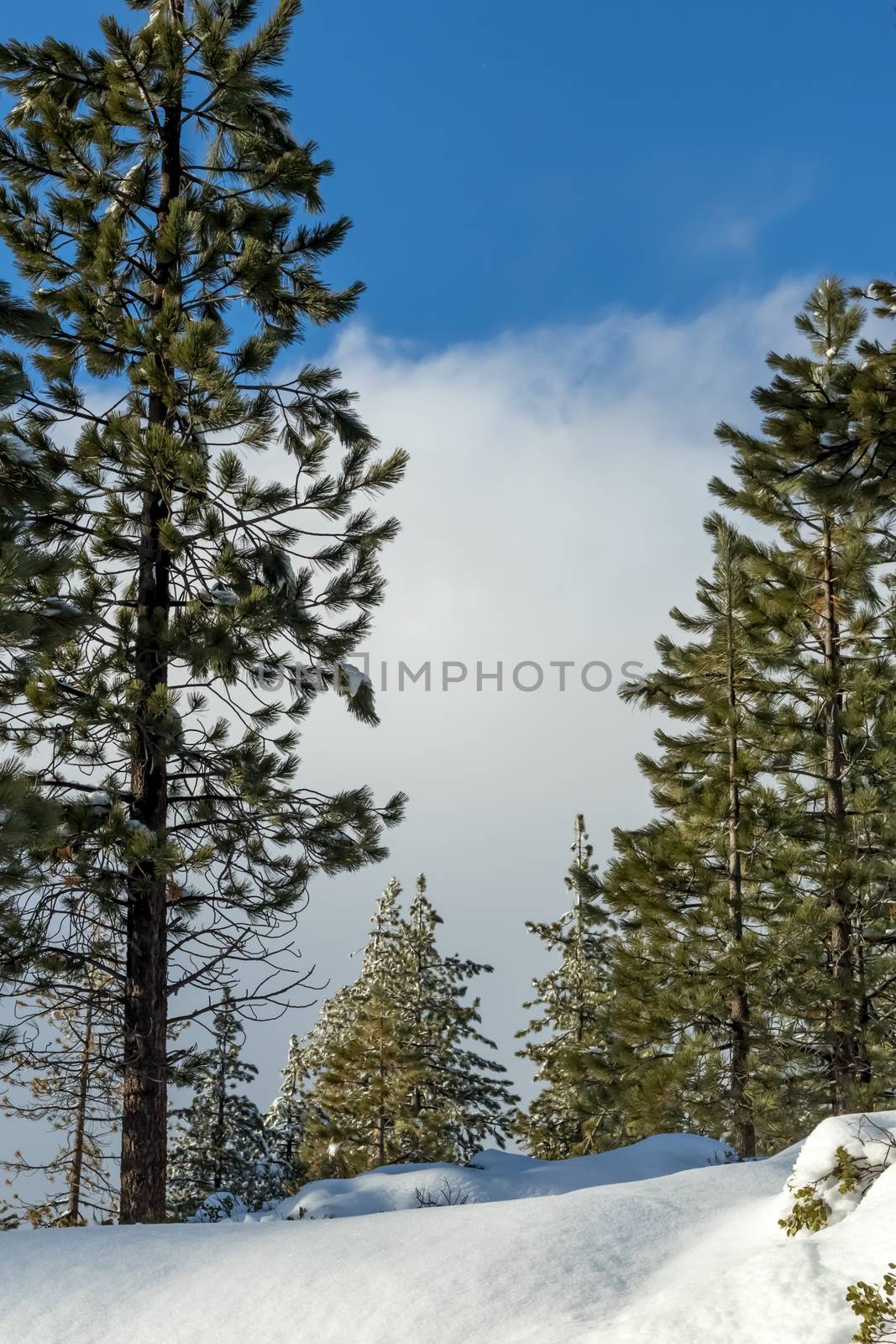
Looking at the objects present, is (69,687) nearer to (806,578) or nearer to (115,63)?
(115,63)

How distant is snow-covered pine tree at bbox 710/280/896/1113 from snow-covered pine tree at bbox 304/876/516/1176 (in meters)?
8.79

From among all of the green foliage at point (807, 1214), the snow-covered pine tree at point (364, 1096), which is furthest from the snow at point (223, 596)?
the snow-covered pine tree at point (364, 1096)

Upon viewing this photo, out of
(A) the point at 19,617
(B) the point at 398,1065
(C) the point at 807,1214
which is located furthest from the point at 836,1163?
(B) the point at 398,1065

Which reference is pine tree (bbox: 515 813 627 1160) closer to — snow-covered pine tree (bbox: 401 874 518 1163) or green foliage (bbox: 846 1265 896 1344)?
snow-covered pine tree (bbox: 401 874 518 1163)

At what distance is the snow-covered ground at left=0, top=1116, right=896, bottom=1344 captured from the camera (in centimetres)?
410

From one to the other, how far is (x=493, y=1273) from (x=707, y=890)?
11031 mm

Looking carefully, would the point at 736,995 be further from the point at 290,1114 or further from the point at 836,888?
the point at 290,1114

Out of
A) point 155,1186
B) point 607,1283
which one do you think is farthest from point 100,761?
point 607,1283

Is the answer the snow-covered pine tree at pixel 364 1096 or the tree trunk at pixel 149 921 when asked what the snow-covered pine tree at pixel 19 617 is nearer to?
the tree trunk at pixel 149 921

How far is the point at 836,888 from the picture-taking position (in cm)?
1445

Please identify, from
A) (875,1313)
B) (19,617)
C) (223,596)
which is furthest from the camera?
(223,596)

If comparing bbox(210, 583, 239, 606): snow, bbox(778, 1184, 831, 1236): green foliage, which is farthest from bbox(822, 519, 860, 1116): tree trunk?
bbox(778, 1184, 831, 1236): green foliage

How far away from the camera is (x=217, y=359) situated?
874 centimetres

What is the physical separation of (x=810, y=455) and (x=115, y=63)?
7.45m
